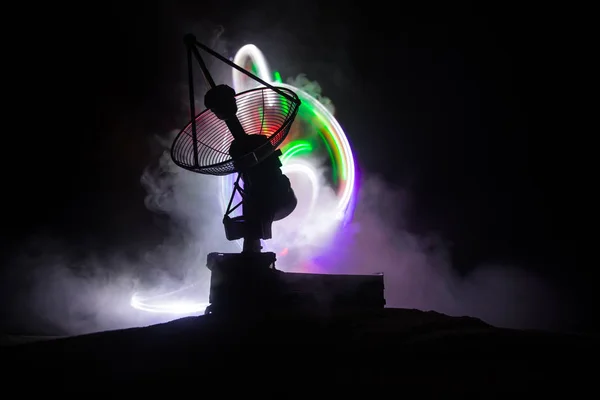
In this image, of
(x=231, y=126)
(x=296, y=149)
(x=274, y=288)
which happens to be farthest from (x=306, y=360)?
(x=296, y=149)

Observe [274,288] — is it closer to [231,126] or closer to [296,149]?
[231,126]

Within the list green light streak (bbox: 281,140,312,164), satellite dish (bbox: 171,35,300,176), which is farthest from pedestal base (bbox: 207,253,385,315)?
green light streak (bbox: 281,140,312,164)

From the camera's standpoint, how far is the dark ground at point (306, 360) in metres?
1.80

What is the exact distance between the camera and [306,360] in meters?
2.26

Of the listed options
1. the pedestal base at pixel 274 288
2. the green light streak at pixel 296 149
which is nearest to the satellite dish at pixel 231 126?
the pedestal base at pixel 274 288

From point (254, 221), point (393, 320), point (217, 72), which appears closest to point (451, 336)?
point (393, 320)

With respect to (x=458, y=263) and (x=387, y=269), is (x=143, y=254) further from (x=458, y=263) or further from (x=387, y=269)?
(x=458, y=263)

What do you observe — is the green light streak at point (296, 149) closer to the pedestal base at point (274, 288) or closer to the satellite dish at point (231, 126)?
the satellite dish at point (231, 126)

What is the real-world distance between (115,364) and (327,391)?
47.0 inches

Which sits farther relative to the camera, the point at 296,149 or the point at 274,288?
the point at 296,149

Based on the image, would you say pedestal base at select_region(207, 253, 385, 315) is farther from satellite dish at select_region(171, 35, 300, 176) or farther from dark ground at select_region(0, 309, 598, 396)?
dark ground at select_region(0, 309, 598, 396)

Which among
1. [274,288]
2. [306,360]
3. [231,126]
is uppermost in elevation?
[231,126]

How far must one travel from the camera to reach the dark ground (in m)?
1.80

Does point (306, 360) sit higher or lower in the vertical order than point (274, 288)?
lower
